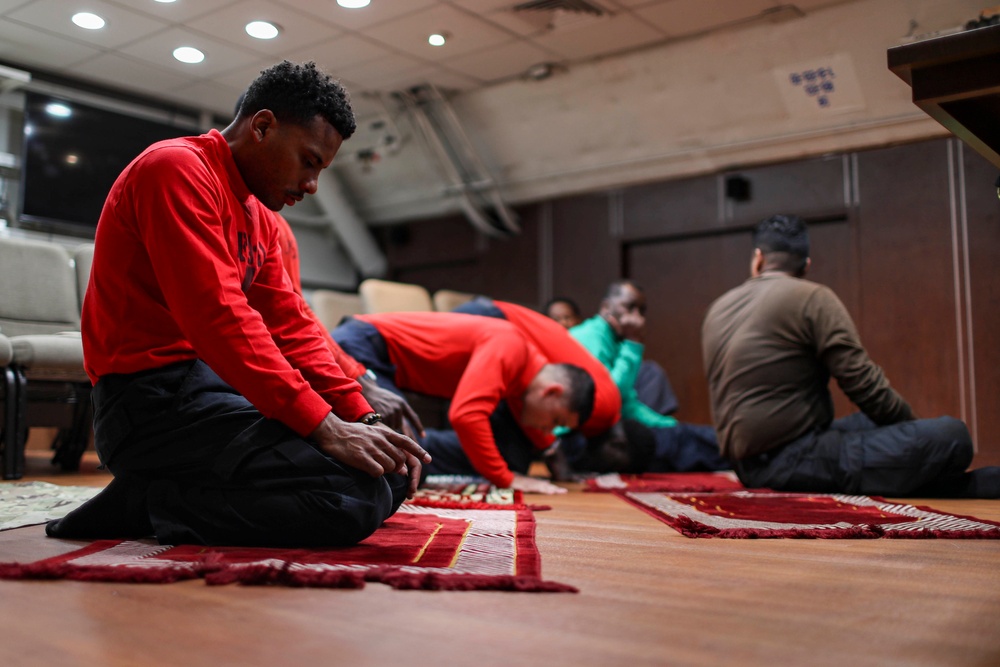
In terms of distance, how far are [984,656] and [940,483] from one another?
2.07 meters

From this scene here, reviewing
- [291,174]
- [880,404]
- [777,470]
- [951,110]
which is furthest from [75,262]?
[951,110]

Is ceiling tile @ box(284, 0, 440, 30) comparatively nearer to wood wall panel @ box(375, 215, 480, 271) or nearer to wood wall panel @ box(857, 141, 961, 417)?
wood wall panel @ box(375, 215, 480, 271)

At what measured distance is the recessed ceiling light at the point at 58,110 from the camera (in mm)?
5664

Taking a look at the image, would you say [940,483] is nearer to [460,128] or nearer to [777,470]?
[777,470]

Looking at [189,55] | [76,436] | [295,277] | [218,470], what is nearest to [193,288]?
[218,470]

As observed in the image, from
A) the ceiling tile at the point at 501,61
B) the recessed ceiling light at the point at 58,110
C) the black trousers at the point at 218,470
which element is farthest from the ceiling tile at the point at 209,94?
the black trousers at the point at 218,470

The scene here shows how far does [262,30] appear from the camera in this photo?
4906 millimetres

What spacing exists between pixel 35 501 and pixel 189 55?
150 inches

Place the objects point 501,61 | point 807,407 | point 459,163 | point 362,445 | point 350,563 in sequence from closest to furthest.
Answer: point 350,563, point 362,445, point 807,407, point 501,61, point 459,163

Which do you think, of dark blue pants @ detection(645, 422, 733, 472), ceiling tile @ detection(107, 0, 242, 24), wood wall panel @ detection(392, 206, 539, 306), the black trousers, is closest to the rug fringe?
the black trousers

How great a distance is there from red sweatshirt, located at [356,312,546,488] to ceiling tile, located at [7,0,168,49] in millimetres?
2791

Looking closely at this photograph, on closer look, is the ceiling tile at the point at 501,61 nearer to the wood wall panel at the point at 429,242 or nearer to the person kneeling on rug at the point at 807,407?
the wood wall panel at the point at 429,242

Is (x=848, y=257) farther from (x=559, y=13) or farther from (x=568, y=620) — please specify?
(x=568, y=620)

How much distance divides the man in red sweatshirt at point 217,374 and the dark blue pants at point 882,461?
1.69 metres
